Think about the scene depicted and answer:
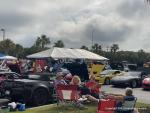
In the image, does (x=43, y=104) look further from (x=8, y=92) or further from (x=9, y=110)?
(x=9, y=110)

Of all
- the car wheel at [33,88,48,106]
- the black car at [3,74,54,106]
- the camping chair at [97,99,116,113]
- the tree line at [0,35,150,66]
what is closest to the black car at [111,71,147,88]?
the black car at [3,74,54,106]

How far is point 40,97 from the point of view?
60.0ft

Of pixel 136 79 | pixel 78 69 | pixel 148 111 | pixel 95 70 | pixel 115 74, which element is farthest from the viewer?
pixel 115 74

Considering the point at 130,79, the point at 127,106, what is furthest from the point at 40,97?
the point at 130,79

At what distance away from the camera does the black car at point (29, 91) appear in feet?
58.7

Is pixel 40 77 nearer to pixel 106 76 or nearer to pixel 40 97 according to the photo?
pixel 40 97

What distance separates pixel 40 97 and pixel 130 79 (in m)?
14.1

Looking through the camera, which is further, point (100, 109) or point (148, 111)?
point (148, 111)

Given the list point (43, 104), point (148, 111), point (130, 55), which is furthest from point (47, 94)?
point (130, 55)

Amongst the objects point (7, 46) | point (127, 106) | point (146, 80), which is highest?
point (7, 46)

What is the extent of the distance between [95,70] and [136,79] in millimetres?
4215

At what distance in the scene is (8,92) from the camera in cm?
1819

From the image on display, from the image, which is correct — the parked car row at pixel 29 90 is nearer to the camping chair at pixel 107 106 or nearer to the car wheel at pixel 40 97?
the car wheel at pixel 40 97

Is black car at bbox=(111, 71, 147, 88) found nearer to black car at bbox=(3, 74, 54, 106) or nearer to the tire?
the tire
